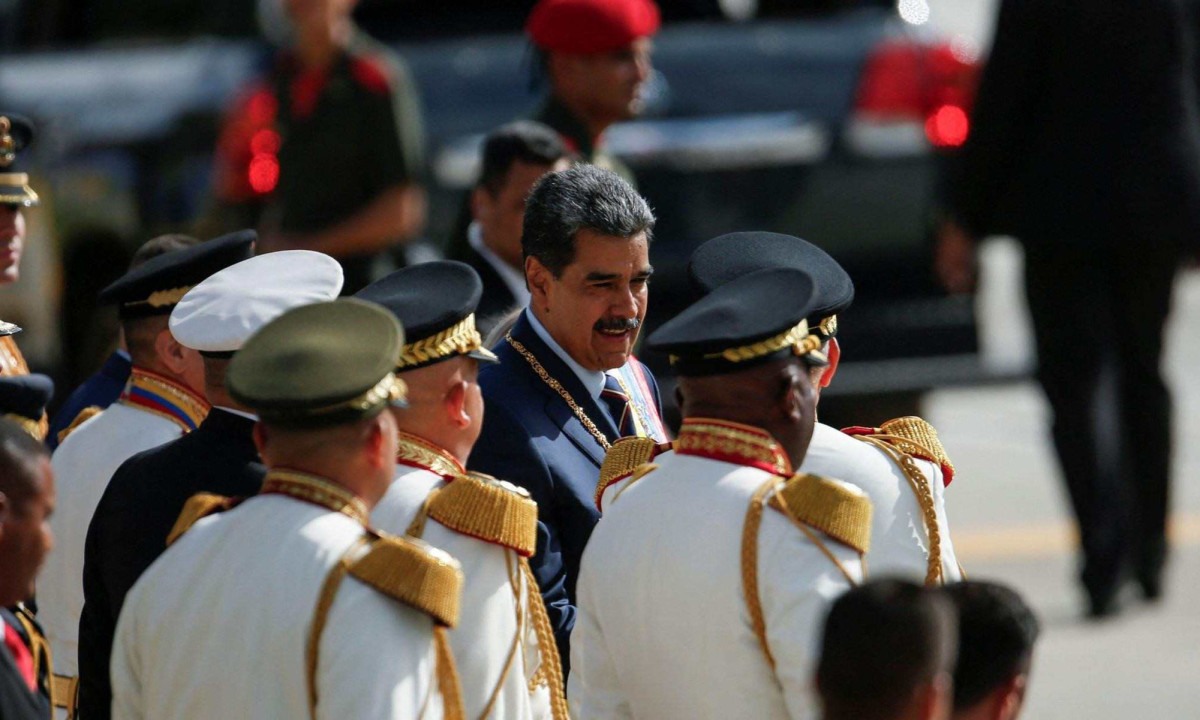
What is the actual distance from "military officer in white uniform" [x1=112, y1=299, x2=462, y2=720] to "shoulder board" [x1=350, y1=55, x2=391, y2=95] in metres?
4.23

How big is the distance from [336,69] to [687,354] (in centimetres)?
434

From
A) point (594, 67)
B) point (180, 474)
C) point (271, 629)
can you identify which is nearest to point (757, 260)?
point (180, 474)

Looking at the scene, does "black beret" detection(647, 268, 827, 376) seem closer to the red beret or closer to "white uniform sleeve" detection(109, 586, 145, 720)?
"white uniform sleeve" detection(109, 586, 145, 720)

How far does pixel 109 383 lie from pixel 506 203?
4.18 feet

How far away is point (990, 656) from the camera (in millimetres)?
2871

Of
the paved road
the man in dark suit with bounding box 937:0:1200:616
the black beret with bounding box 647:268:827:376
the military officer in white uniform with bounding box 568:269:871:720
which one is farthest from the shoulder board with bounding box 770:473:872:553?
the man in dark suit with bounding box 937:0:1200:616

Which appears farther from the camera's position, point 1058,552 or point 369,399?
point 1058,552

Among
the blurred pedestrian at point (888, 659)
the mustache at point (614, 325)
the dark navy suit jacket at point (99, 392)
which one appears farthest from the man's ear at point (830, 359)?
the dark navy suit jacket at point (99, 392)

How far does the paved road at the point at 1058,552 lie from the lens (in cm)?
648

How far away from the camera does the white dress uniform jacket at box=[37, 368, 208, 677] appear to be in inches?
176

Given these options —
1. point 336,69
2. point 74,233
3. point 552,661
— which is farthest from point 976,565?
point 552,661

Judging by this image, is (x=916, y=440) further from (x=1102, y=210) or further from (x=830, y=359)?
(x=1102, y=210)

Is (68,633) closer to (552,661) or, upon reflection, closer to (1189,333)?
(552,661)

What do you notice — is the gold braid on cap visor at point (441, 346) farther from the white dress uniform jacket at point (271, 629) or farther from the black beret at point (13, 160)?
the black beret at point (13, 160)
